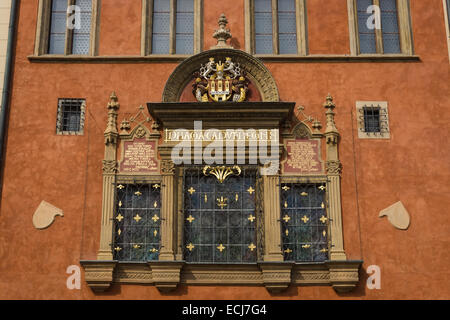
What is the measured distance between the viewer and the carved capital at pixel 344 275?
14.1 m

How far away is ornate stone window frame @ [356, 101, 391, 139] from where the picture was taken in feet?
49.8

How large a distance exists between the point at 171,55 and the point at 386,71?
4.55 m

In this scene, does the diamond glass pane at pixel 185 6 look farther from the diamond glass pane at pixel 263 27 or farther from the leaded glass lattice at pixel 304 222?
the leaded glass lattice at pixel 304 222

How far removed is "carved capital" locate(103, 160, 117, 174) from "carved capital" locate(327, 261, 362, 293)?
465 cm

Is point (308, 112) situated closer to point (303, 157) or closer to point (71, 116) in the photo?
point (303, 157)

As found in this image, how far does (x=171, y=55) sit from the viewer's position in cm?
1562

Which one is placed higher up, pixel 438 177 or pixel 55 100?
pixel 55 100

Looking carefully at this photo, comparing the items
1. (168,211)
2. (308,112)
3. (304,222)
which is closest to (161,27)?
(308,112)

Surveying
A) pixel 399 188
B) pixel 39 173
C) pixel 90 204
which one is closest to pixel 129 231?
pixel 90 204

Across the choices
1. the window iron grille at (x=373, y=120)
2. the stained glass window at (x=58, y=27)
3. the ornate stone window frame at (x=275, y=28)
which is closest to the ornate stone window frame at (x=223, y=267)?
the window iron grille at (x=373, y=120)

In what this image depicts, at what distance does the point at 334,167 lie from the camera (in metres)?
14.9
